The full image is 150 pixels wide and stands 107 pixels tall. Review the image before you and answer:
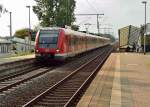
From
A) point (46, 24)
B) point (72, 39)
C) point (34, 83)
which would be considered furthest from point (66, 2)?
point (34, 83)

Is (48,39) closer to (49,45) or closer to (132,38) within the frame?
(49,45)

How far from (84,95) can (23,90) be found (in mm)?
2948

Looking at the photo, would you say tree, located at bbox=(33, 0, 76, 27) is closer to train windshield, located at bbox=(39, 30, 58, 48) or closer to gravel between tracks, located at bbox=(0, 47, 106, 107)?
train windshield, located at bbox=(39, 30, 58, 48)

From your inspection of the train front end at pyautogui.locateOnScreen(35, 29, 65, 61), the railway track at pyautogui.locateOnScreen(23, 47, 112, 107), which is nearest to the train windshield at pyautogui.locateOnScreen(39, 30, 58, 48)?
the train front end at pyautogui.locateOnScreen(35, 29, 65, 61)

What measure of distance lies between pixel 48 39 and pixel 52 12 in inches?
2358

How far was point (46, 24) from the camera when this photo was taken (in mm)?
89375

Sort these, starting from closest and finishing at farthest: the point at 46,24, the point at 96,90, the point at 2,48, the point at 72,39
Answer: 1. the point at 96,90
2. the point at 72,39
3. the point at 2,48
4. the point at 46,24

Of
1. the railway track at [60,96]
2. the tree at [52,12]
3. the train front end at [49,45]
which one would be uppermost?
the tree at [52,12]

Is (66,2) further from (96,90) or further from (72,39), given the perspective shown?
(96,90)

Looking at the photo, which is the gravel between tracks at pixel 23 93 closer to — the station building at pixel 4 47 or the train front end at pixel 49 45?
the train front end at pixel 49 45

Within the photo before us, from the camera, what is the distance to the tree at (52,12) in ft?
293

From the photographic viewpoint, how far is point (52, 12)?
3580 inches

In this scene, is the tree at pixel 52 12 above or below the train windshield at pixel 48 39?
above

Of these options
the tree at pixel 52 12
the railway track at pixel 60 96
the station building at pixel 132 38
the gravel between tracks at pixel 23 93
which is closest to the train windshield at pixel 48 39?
the gravel between tracks at pixel 23 93
